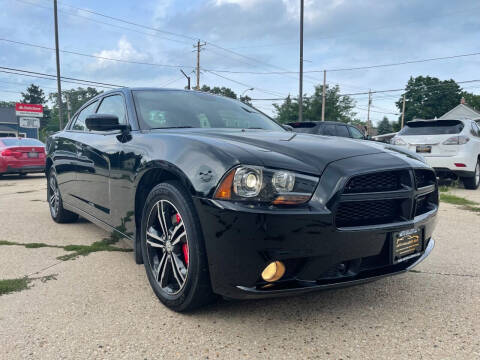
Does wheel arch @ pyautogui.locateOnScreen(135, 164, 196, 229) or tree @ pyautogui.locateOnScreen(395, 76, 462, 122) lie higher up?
tree @ pyautogui.locateOnScreen(395, 76, 462, 122)

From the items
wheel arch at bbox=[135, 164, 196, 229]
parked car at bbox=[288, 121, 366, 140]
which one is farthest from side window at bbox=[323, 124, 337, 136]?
wheel arch at bbox=[135, 164, 196, 229]

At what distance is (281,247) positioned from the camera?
6.23 feet

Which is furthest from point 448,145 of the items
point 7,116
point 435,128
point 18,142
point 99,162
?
point 7,116

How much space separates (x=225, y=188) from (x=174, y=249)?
600mm

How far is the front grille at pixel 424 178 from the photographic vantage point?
2.40m

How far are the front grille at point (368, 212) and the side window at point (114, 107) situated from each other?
1.99 m

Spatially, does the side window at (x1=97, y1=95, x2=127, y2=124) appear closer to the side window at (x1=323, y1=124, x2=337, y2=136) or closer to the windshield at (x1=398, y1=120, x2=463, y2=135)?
the windshield at (x1=398, y1=120, x2=463, y2=135)

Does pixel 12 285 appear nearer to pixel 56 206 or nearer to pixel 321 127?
pixel 56 206

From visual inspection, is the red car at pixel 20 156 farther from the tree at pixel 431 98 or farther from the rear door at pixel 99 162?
the tree at pixel 431 98

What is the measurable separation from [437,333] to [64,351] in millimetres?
1887

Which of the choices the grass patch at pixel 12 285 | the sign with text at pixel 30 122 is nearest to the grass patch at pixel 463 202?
the grass patch at pixel 12 285

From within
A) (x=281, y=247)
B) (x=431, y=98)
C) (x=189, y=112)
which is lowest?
(x=281, y=247)

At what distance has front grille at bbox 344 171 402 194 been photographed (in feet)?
6.75

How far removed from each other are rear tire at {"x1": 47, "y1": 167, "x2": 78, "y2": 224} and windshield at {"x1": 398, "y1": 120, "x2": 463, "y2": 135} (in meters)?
6.56
